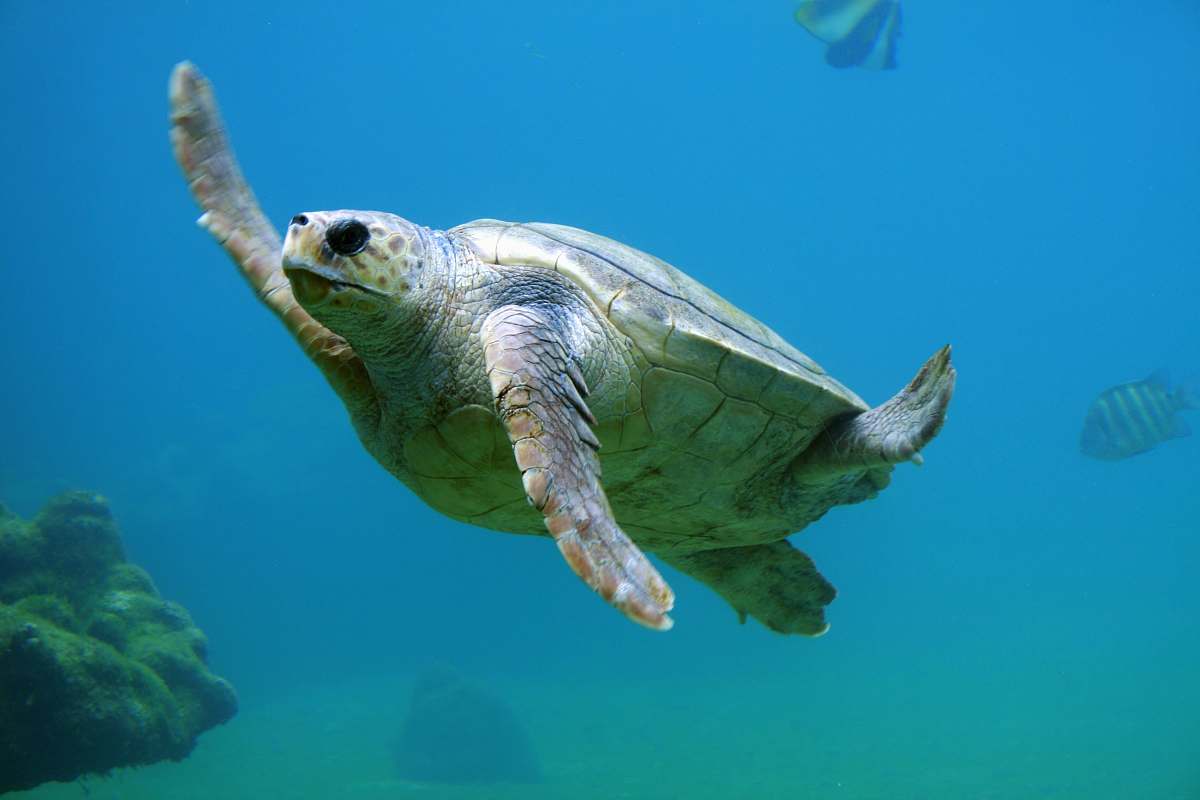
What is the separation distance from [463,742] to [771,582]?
1251cm

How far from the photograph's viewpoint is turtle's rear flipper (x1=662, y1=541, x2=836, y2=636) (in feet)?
13.4

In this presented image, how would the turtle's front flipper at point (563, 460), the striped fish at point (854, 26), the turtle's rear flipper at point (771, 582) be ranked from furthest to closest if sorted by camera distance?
1. the striped fish at point (854, 26)
2. the turtle's rear flipper at point (771, 582)
3. the turtle's front flipper at point (563, 460)

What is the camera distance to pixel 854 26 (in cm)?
1348

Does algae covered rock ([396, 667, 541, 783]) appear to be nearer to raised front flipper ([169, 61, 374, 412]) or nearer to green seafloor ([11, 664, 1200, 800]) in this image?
green seafloor ([11, 664, 1200, 800])

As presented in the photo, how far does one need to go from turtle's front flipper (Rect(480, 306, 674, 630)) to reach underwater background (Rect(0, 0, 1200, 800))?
1489 cm

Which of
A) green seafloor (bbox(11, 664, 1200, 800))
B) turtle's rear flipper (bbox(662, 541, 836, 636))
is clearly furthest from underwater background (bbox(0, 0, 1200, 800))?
turtle's rear flipper (bbox(662, 541, 836, 636))

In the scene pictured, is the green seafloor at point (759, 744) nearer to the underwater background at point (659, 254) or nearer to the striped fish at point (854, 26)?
the underwater background at point (659, 254)

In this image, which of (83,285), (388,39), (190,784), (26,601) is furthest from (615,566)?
(83,285)

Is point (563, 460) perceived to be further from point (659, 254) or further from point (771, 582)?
point (659, 254)

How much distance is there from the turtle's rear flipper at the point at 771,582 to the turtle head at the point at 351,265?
8.40 feet

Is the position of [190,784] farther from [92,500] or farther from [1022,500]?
[1022,500]

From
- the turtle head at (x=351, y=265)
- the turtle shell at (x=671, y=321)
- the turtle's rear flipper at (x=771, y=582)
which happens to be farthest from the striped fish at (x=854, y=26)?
the turtle head at (x=351, y=265)

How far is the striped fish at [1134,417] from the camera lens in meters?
10.3

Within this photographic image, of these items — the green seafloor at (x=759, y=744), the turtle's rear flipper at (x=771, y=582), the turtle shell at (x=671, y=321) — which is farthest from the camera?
the green seafloor at (x=759, y=744)
